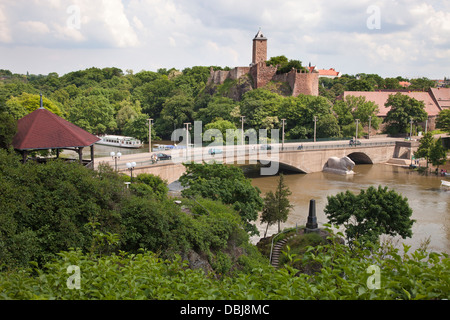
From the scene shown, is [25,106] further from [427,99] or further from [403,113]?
[427,99]

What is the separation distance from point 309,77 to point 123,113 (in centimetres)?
3464

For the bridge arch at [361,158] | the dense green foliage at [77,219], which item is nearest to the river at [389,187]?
the bridge arch at [361,158]

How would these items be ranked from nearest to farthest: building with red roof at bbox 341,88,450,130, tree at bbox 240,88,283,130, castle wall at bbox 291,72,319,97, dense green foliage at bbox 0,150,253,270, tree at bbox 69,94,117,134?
dense green foliage at bbox 0,150,253,270 → tree at bbox 240,88,283,130 → tree at bbox 69,94,117,134 → castle wall at bbox 291,72,319,97 → building with red roof at bbox 341,88,450,130

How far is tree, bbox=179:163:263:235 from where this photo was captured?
1017 inches

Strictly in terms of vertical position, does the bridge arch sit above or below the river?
above

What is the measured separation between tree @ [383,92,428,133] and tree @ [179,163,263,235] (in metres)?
51.9

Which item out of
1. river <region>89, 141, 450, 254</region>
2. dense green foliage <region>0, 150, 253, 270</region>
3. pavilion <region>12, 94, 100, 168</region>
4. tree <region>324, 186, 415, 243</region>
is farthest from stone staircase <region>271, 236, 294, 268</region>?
pavilion <region>12, 94, 100, 168</region>

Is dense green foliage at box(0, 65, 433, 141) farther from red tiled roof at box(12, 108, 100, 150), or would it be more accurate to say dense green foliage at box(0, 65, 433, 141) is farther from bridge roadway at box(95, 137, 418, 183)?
red tiled roof at box(12, 108, 100, 150)

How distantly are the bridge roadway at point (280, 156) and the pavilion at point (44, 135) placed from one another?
1178 centimetres

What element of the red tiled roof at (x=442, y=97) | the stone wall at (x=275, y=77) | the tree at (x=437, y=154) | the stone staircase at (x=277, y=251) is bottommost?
the stone staircase at (x=277, y=251)

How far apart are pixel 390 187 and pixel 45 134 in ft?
113

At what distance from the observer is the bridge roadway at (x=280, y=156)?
1486 inches

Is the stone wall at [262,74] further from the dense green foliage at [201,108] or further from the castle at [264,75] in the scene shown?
the dense green foliage at [201,108]

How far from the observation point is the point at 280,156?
166 ft
